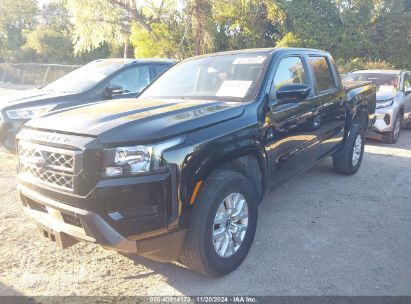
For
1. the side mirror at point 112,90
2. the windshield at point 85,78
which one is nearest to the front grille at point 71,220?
the side mirror at point 112,90

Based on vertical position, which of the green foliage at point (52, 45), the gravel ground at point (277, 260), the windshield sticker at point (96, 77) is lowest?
the gravel ground at point (277, 260)

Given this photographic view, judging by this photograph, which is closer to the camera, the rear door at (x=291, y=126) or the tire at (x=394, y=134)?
the rear door at (x=291, y=126)

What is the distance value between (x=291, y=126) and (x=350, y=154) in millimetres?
2168

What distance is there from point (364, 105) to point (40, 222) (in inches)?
203

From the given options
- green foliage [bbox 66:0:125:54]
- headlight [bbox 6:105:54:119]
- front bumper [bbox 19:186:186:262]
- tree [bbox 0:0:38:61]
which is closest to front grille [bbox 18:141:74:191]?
front bumper [bbox 19:186:186:262]

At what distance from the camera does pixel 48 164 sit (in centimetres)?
265

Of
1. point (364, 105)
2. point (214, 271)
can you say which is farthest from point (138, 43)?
point (214, 271)

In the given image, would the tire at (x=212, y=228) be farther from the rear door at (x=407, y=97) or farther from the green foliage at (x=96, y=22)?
the green foliage at (x=96, y=22)

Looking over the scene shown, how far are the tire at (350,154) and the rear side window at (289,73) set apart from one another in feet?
5.59

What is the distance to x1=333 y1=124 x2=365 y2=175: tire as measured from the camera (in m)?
5.53

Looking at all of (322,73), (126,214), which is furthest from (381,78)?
(126,214)

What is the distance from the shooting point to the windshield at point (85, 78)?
6.25 meters

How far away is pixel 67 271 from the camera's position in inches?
123

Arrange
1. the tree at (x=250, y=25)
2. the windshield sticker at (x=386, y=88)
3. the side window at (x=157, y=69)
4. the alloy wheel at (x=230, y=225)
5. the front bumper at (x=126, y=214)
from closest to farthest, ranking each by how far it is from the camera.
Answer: the front bumper at (x=126, y=214), the alloy wheel at (x=230, y=225), the side window at (x=157, y=69), the windshield sticker at (x=386, y=88), the tree at (x=250, y=25)
